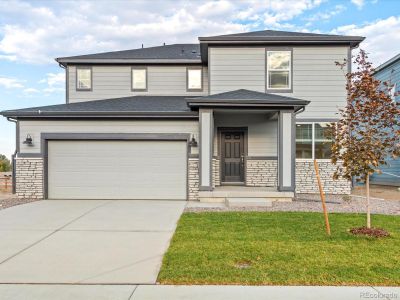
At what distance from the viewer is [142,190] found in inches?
446

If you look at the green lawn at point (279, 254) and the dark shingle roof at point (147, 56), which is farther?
the dark shingle roof at point (147, 56)

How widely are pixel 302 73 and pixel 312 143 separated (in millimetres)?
2729

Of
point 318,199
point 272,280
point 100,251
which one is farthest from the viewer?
point 318,199

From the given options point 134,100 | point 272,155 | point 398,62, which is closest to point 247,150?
point 272,155

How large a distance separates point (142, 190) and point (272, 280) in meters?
7.85

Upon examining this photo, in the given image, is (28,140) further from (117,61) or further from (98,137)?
(117,61)

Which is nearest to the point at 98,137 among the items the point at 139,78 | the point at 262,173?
the point at 139,78

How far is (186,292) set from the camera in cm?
372

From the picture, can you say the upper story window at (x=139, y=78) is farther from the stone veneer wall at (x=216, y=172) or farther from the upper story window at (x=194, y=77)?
the stone veneer wall at (x=216, y=172)

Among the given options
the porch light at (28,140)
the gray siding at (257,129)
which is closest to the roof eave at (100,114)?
the porch light at (28,140)

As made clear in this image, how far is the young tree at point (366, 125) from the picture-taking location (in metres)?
6.00

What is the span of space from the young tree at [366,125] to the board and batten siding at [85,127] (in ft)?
20.2

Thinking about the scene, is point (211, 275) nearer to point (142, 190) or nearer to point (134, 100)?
point (142, 190)

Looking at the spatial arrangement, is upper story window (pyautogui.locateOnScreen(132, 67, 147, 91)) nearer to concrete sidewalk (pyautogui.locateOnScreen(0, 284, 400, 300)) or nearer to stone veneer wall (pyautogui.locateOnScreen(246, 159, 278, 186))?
stone veneer wall (pyautogui.locateOnScreen(246, 159, 278, 186))
